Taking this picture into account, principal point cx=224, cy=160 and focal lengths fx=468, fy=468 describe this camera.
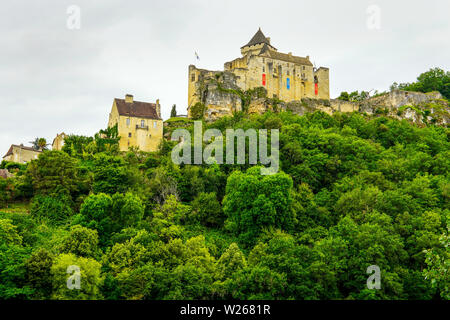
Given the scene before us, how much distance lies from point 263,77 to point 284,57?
6.22 meters

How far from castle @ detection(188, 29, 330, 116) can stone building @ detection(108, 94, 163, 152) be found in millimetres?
11870

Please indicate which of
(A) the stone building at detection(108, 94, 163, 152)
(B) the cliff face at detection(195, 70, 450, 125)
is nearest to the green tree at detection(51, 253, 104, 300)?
(A) the stone building at detection(108, 94, 163, 152)

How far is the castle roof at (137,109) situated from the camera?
6022 cm

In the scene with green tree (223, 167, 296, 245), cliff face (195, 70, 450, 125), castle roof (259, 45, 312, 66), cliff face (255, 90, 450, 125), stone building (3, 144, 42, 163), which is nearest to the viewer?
green tree (223, 167, 296, 245)

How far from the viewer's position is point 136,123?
198ft

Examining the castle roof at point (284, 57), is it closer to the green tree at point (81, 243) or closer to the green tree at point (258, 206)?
the green tree at point (258, 206)

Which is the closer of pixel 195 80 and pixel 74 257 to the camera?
pixel 74 257

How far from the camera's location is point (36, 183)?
139 ft

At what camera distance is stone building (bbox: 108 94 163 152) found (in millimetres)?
59500

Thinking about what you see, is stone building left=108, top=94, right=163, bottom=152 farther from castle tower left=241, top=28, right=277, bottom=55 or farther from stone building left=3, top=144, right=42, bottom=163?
castle tower left=241, top=28, right=277, bottom=55

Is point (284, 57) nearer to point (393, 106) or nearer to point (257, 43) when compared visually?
point (257, 43)
